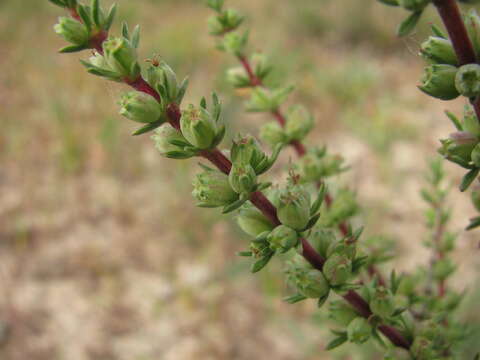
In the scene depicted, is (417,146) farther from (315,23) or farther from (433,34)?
(433,34)

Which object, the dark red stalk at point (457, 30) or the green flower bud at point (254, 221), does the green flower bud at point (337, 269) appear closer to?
the green flower bud at point (254, 221)

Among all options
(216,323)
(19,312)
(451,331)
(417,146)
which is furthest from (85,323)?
(417,146)

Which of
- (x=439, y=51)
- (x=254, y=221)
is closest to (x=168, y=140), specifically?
(x=254, y=221)

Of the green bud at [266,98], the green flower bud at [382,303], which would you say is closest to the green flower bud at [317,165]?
the green bud at [266,98]

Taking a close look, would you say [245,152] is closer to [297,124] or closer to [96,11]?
[96,11]

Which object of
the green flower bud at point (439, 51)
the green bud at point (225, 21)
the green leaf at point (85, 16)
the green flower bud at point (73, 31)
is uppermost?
the green bud at point (225, 21)

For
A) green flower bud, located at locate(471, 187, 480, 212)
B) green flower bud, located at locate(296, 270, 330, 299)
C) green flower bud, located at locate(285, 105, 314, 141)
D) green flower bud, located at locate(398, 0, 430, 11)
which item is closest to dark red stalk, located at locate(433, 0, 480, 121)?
green flower bud, located at locate(398, 0, 430, 11)
